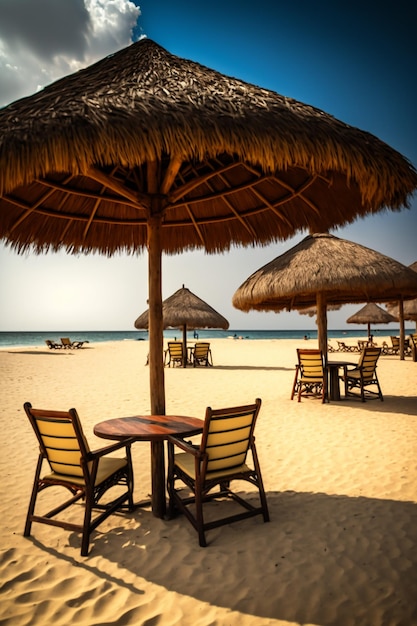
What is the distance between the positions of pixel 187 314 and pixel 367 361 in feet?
32.2

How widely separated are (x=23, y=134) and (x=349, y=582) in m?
3.35

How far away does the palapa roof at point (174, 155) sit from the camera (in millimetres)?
2348

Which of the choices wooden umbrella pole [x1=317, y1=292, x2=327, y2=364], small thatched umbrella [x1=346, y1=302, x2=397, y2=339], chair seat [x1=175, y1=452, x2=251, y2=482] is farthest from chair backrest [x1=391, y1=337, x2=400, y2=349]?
chair seat [x1=175, y1=452, x2=251, y2=482]

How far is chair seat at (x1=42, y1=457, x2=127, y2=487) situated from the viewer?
2.53 m

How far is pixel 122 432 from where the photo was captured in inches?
105

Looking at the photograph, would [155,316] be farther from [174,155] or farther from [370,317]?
[370,317]

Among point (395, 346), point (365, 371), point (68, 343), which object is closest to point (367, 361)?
point (365, 371)

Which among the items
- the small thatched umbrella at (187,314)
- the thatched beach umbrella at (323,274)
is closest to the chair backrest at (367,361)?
the thatched beach umbrella at (323,274)

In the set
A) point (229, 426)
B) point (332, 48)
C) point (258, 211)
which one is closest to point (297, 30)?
point (332, 48)

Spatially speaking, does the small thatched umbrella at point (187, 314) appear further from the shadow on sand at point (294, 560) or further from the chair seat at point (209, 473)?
the shadow on sand at point (294, 560)

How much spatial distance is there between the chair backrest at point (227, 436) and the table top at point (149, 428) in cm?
20

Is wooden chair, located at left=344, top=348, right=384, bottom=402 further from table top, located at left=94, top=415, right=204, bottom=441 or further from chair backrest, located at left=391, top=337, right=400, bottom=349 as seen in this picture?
chair backrest, located at left=391, top=337, right=400, bottom=349

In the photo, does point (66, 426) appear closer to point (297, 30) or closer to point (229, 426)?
point (229, 426)

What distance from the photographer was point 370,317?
2647cm
